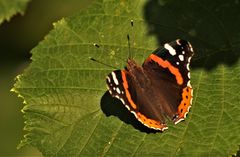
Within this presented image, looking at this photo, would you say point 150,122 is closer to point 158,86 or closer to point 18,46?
point 158,86

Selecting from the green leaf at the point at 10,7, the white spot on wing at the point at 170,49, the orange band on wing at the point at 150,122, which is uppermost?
the green leaf at the point at 10,7

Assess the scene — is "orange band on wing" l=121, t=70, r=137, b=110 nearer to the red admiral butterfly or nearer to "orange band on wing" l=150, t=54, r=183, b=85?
the red admiral butterfly

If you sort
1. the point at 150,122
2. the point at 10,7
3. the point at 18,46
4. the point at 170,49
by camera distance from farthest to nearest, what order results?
1. the point at 18,46
2. the point at 10,7
3. the point at 170,49
4. the point at 150,122

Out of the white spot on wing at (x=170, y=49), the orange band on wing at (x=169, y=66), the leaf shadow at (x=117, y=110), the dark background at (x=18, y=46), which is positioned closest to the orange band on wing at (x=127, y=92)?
the leaf shadow at (x=117, y=110)

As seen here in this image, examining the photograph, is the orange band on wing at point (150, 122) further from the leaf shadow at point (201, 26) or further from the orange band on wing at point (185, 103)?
the leaf shadow at point (201, 26)

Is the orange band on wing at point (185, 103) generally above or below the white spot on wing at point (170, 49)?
below

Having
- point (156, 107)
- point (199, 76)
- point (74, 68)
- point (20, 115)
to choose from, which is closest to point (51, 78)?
point (74, 68)

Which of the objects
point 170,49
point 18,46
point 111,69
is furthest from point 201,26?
point 18,46
